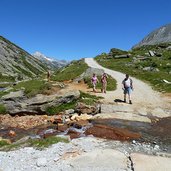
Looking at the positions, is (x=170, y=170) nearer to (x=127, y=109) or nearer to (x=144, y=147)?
(x=144, y=147)

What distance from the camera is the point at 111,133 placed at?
73.2ft

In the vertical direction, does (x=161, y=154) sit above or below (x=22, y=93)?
below

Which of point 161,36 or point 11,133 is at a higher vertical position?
point 161,36

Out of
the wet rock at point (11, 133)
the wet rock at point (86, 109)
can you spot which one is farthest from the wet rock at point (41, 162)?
the wet rock at point (86, 109)

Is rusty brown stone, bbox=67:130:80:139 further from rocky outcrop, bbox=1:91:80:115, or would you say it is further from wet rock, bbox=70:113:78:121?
rocky outcrop, bbox=1:91:80:115

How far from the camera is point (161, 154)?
58.9ft

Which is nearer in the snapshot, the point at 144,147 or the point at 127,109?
the point at 144,147

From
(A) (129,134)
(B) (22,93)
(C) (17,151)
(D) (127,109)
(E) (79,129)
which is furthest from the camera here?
(B) (22,93)

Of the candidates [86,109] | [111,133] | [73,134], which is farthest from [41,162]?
[86,109]

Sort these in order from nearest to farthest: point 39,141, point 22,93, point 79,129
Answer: point 39,141 → point 79,129 → point 22,93

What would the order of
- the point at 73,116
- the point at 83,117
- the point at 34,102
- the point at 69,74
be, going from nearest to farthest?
the point at 83,117
the point at 73,116
the point at 34,102
the point at 69,74

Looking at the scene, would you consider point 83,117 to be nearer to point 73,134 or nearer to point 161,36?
point 73,134

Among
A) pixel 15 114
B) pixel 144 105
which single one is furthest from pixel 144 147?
pixel 15 114

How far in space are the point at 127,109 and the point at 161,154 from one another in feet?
36.8
